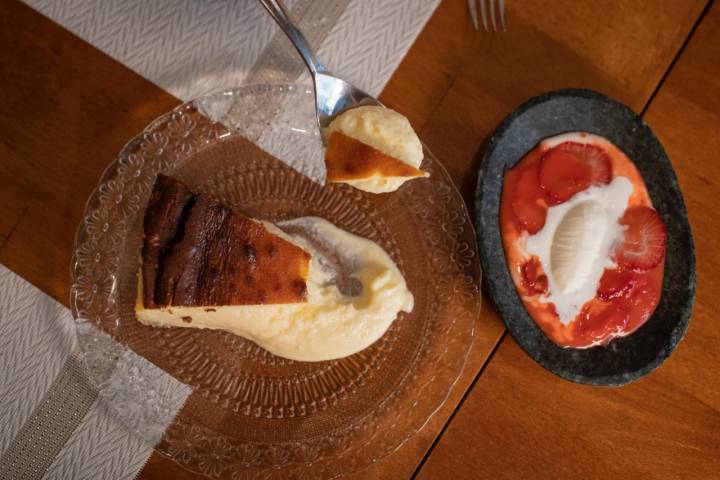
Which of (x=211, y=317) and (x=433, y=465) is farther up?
(x=211, y=317)

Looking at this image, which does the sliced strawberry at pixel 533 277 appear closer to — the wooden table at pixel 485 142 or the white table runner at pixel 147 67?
the wooden table at pixel 485 142

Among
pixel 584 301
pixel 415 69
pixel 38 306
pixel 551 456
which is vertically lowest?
pixel 38 306

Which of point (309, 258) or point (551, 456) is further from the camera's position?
point (551, 456)

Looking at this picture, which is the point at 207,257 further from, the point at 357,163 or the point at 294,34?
the point at 294,34

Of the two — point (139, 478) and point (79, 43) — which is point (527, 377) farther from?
point (79, 43)

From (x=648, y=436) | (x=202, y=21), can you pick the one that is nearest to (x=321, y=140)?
(x=202, y=21)

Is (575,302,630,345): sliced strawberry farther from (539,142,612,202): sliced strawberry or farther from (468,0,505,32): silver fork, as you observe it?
(468,0,505,32): silver fork

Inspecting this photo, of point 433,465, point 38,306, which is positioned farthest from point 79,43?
point 433,465

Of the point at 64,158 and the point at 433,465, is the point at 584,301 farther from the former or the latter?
the point at 64,158
